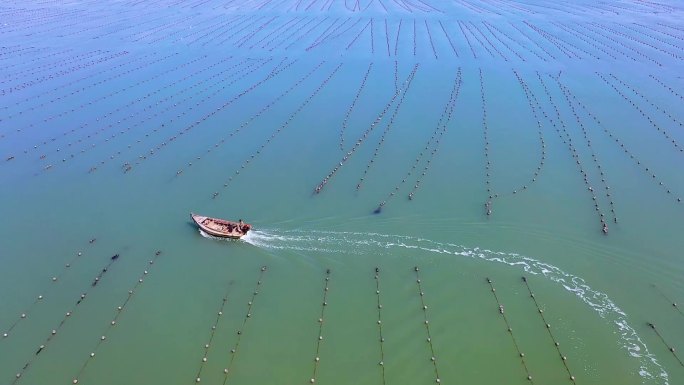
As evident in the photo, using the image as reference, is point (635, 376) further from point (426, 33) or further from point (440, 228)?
point (426, 33)

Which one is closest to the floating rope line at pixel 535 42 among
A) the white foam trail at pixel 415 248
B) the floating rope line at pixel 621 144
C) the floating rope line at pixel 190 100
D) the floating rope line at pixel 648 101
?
the floating rope line at pixel 648 101

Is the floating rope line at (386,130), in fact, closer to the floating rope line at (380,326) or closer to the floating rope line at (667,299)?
the floating rope line at (380,326)

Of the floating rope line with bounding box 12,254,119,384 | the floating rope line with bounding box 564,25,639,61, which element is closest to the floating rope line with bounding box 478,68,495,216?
the floating rope line with bounding box 564,25,639,61

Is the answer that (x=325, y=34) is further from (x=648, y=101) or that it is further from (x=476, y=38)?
(x=648, y=101)

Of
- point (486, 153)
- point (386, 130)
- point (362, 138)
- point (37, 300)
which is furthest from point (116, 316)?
point (486, 153)

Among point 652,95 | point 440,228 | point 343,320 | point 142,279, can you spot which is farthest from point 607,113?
point 142,279
